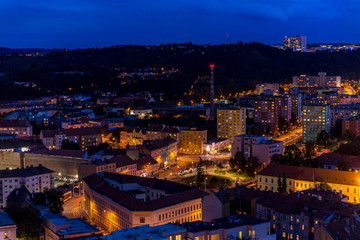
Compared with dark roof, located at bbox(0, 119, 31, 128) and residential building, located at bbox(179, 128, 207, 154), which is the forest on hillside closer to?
dark roof, located at bbox(0, 119, 31, 128)

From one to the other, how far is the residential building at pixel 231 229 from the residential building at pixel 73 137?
1256 cm

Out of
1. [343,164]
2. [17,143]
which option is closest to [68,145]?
[17,143]

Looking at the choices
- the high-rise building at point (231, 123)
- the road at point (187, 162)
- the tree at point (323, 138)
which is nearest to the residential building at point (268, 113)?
the high-rise building at point (231, 123)

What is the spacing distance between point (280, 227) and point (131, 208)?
2.92 m

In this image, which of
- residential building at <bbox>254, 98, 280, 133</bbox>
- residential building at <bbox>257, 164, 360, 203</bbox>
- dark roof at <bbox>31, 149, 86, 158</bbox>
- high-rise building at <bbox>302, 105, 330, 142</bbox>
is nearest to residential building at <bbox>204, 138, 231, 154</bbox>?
high-rise building at <bbox>302, 105, 330, 142</bbox>

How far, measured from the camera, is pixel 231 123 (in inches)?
844

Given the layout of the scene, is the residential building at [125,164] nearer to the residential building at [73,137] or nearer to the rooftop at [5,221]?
the residential building at [73,137]

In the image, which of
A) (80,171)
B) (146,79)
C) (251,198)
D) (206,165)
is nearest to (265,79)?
(146,79)

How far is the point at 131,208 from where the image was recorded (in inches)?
372

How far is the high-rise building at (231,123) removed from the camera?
2130cm

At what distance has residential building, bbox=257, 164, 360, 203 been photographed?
11.9m

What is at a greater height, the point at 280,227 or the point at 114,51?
the point at 114,51

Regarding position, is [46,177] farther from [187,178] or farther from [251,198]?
[251,198]

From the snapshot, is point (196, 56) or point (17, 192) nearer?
point (17, 192)
